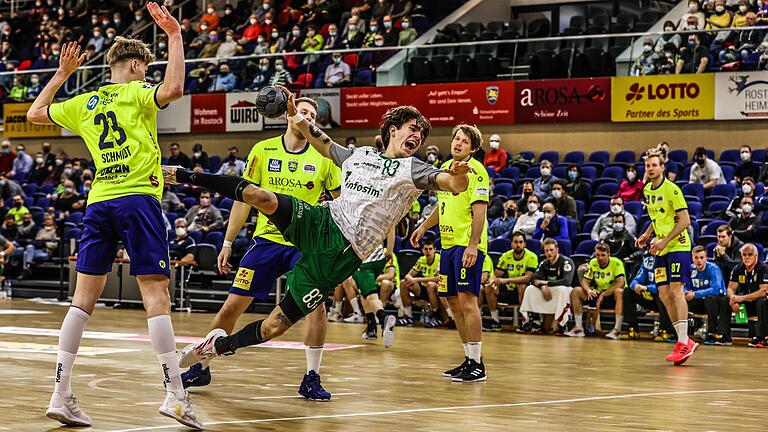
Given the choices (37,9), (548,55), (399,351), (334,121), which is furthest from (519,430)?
(37,9)

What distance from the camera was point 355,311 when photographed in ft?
55.1

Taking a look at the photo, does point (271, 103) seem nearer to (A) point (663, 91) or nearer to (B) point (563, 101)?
(A) point (663, 91)

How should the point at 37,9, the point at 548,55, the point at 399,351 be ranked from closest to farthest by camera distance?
the point at 399,351, the point at 548,55, the point at 37,9

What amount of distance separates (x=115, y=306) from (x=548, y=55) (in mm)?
9484

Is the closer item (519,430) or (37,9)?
(519,430)

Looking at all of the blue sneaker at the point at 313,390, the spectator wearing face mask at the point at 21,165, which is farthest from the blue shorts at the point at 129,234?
the spectator wearing face mask at the point at 21,165

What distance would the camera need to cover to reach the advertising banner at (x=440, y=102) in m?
21.0

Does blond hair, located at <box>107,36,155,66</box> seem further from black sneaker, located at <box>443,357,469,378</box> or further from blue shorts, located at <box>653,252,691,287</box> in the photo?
blue shorts, located at <box>653,252,691,287</box>

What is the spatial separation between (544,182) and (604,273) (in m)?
3.31

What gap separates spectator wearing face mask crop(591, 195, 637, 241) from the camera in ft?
53.7

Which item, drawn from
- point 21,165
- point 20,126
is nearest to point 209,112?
point 21,165

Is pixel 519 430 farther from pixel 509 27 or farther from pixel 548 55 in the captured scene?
pixel 509 27

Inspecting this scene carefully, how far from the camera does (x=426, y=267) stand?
16953 millimetres

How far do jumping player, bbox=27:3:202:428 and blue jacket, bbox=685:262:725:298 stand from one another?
1005 centimetres
